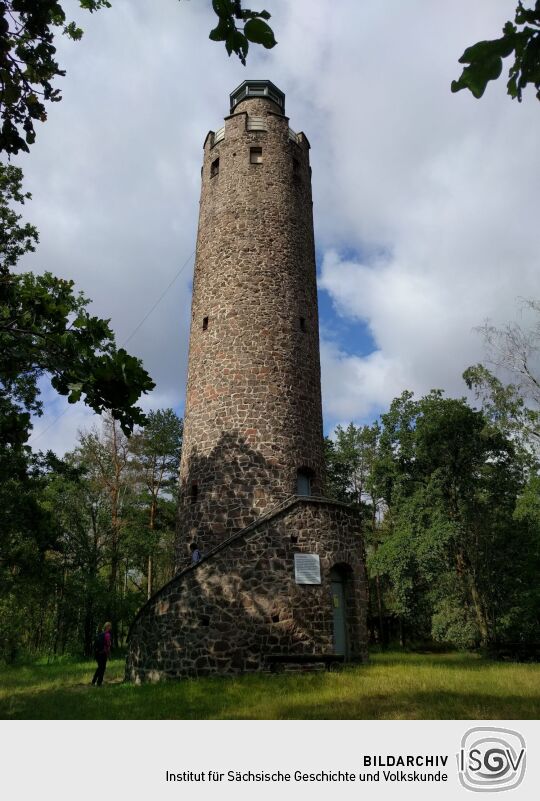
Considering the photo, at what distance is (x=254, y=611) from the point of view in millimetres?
10969

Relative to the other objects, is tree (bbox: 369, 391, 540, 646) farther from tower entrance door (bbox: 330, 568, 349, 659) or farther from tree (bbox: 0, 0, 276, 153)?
tree (bbox: 0, 0, 276, 153)

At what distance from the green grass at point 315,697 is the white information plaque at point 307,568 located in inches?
72.8

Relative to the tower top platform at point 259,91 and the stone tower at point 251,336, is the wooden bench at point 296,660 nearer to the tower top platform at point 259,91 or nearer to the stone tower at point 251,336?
the stone tower at point 251,336

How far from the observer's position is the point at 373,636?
30.4 m

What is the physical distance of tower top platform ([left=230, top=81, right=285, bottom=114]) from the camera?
66.5 ft

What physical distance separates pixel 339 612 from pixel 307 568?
1.62 metres

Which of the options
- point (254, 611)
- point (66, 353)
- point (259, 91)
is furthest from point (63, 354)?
point (259, 91)

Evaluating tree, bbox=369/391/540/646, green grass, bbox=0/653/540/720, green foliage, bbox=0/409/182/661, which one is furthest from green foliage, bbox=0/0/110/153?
tree, bbox=369/391/540/646

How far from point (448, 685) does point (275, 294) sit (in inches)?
436

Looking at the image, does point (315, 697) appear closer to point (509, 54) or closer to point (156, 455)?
point (509, 54)

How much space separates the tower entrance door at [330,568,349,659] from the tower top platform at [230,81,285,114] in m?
16.6

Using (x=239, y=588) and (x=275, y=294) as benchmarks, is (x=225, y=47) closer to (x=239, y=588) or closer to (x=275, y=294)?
(x=239, y=588)

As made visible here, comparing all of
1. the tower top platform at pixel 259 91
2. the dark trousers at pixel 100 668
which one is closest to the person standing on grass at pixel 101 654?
the dark trousers at pixel 100 668

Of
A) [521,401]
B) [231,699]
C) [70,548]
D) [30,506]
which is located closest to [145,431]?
[70,548]
